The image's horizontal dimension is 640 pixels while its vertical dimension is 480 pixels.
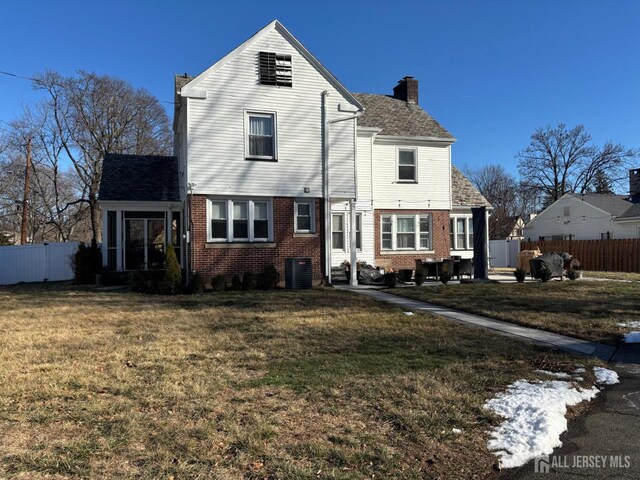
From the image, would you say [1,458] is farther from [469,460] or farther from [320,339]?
[320,339]

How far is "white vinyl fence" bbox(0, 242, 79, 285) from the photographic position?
2267 centimetres

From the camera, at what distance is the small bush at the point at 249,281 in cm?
1520

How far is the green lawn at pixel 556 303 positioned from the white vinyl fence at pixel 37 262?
16.3 metres

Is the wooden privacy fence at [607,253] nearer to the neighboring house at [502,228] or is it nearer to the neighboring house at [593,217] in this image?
the neighboring house at [593,217]

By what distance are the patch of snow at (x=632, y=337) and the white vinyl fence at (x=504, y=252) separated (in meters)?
24.6

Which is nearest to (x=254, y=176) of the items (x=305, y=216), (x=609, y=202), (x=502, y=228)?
(x=305, y=216)

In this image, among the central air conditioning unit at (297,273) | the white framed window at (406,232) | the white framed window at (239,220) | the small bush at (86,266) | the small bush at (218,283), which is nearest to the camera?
the small bush at (218,283)

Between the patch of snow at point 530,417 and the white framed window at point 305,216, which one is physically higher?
the white framed window at point 305,216

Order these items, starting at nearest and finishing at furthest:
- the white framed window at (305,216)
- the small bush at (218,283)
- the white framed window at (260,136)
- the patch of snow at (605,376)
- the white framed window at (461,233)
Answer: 1. the patch of snow at (605,376)
2. the small bush at (218,283)
3. the white framed window at (260,136)
4. the white framed window at (305,216)
5. the white framed window at (461,233)

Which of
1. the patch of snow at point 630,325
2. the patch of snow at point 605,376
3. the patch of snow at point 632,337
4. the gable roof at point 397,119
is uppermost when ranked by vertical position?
the gable roof at point 397,119

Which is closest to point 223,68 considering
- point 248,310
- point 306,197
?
point 306,197

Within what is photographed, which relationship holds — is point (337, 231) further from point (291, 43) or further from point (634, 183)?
point (634, 183)

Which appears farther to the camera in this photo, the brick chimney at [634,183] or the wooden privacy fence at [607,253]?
the brick chimney at [634,183]

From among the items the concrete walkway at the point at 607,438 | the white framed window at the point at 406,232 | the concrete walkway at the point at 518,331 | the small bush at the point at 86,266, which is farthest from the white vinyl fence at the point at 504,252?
the concrete walkway at the point at 607,438
